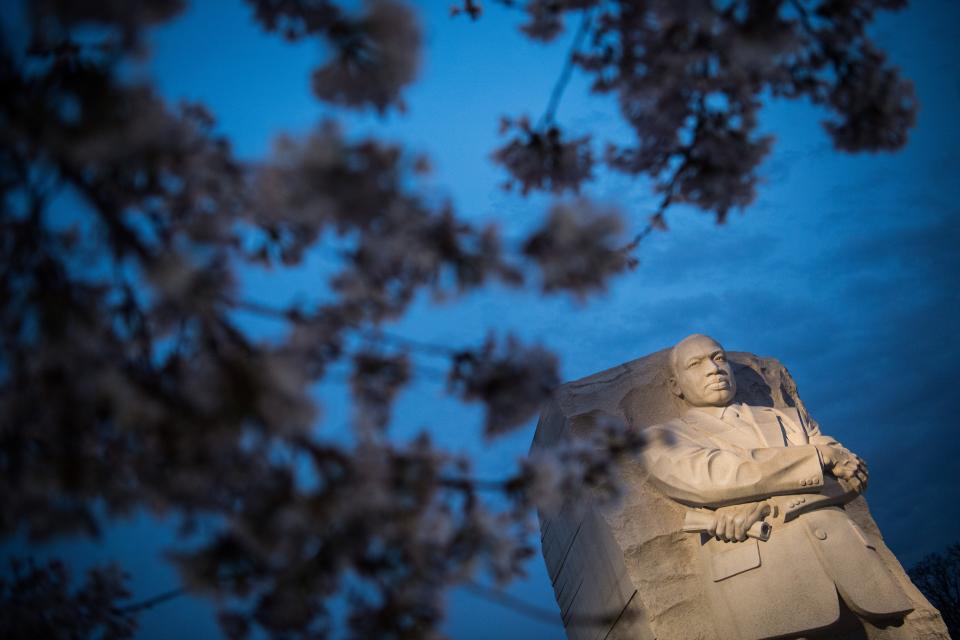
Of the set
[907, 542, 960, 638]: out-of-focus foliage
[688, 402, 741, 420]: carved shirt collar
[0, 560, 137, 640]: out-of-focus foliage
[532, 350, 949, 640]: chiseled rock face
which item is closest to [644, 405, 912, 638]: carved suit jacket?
[532, 350, 949, 640]: chiseled rock face

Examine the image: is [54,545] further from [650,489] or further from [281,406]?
[650,489]

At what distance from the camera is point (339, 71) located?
1.66 meters

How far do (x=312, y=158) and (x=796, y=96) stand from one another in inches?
65.1

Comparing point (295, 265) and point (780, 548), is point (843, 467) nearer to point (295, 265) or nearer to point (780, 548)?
point (780, 548)

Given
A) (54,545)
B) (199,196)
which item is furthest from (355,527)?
(199,196)

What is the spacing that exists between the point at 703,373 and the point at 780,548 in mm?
1134

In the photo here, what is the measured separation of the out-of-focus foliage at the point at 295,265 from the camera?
1229 millimetres

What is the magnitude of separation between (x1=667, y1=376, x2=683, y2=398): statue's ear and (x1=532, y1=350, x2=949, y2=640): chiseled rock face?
4cm

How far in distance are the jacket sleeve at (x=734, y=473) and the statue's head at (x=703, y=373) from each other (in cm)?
47

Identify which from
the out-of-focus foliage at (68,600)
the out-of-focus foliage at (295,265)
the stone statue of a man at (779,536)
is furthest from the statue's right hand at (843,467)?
the out-of-focus foliage at (68,600)

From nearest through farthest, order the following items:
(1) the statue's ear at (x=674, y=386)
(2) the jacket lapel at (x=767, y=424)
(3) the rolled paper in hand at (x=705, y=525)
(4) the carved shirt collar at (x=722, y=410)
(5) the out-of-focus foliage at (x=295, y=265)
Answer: (5) the out-of-focus foliage at (x=295, y=265) → (3) the rolled paper in hand at (x=705, y=525) → (2) the jacket lapel at (x=767, y=424) → (4) the carved shirt collar at (x=722, y=410) → (1) the statue's ear at (x=674, y=386)

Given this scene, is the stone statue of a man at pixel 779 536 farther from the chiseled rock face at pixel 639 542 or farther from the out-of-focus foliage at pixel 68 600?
the out-of-focus foliage at pixel 68 600

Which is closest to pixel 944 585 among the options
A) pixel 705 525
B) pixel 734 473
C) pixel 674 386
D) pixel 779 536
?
pixel 674 386

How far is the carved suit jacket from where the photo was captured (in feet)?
10.1
